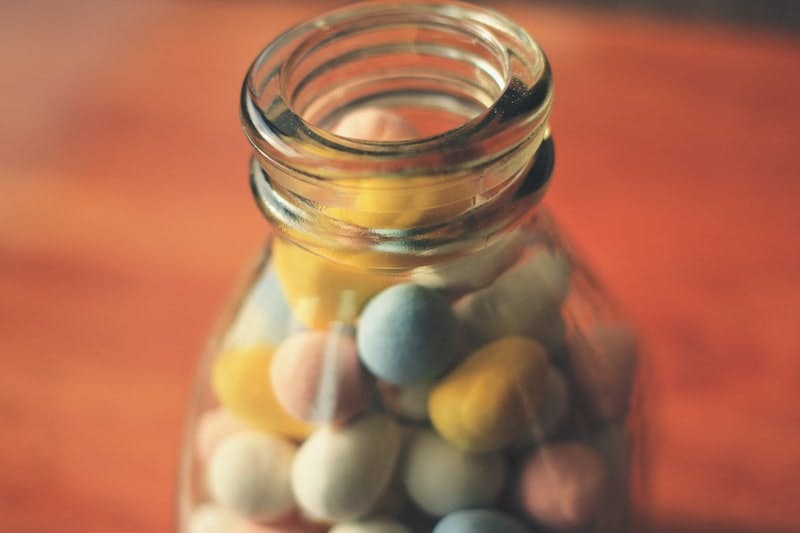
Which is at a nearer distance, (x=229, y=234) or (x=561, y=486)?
(x=561, y=486)

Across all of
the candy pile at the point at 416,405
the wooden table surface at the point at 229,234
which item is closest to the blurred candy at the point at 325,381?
the candy pile at the point at 416,405

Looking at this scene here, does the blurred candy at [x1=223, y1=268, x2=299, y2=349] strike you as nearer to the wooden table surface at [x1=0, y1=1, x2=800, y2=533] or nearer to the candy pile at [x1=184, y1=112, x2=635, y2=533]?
the candy pile at [x1=184, y1=112, x2=635, y2=533]

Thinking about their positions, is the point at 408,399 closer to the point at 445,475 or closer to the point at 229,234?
the point at 445,475

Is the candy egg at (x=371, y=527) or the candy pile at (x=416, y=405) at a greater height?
the candy pile at (x=416, y=405)

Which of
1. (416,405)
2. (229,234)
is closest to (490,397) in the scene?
(416,405)

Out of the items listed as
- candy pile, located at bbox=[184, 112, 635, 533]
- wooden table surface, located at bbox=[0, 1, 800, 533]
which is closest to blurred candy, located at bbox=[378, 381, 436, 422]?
candy pile, located at bbox=[184, 112, 635, 533]

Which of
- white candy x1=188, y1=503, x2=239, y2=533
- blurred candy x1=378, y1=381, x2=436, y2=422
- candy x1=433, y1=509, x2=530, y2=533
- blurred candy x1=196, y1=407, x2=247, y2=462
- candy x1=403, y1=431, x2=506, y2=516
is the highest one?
blurred candy x1=378, y1=381, x2=436, y2=422

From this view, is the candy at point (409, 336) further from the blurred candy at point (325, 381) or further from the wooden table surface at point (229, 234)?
the wooden table surface at point (229, 234)
